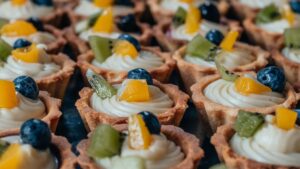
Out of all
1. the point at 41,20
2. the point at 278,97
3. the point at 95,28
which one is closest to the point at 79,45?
the point at 95,28

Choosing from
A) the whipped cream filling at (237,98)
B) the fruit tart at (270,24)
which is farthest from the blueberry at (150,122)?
the fruit tart at (270,24)

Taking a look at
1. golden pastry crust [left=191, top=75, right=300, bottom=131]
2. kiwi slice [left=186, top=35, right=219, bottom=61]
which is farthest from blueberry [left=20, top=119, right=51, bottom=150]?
kiwi slice [left=186, top=35, right=219, bottom=61]

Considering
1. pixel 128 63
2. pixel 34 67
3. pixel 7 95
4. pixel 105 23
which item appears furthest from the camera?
pixel 105 23

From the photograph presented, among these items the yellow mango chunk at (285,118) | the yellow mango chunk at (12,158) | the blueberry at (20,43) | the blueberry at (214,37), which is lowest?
the blueberry at (20,43)

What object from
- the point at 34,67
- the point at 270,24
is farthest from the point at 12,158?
the point at 270,24

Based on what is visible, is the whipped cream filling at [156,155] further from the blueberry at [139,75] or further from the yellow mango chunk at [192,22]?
the yellow mango chunk at [192,22]

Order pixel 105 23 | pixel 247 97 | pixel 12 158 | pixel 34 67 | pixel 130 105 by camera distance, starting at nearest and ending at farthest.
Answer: pixel 12 158 → pixel 130 105 → pixel 247 97 → pixel 34 67 → pixel 105 23

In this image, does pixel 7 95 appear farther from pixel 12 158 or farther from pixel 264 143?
pixel 264 143
